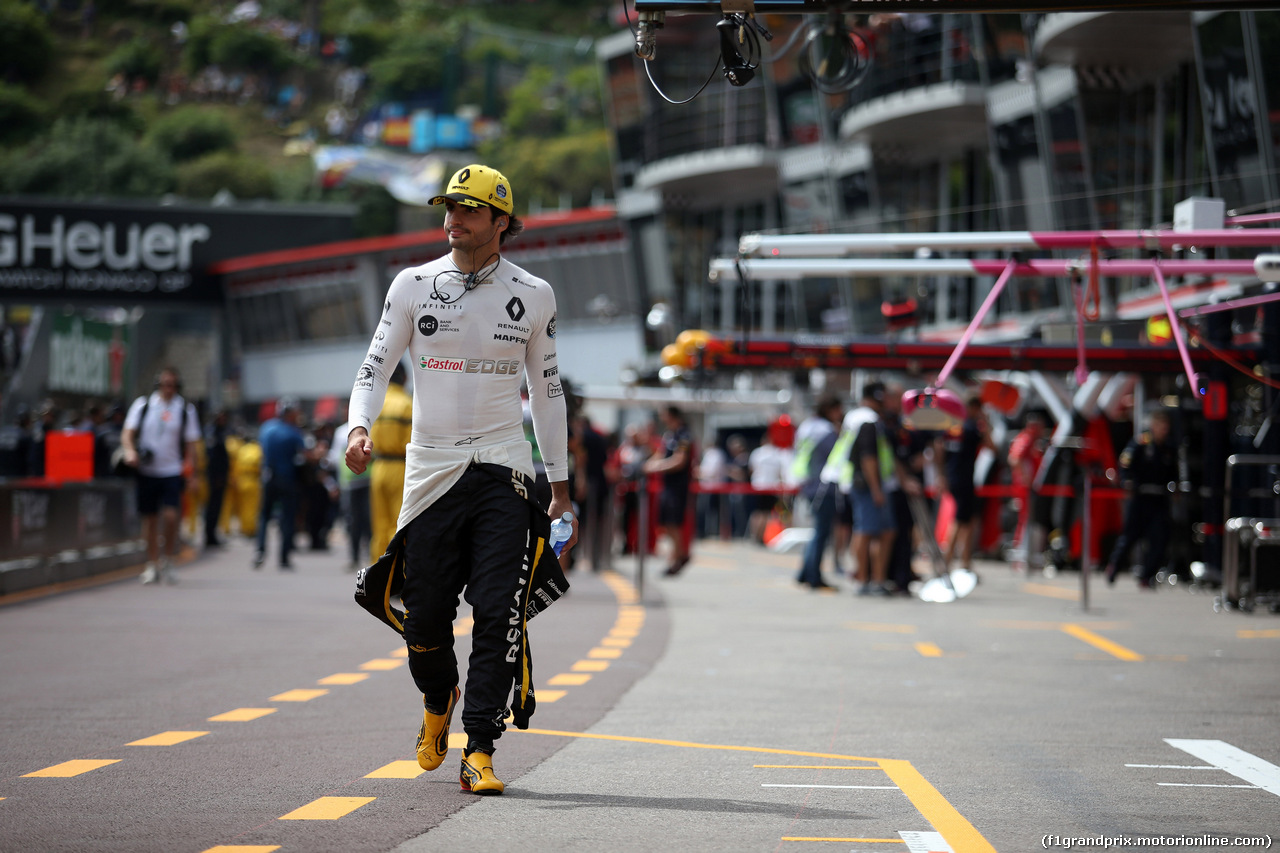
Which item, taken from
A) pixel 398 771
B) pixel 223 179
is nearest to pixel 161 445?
pixel 398 771

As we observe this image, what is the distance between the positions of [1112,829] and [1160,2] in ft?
10.9

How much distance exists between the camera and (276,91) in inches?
6875

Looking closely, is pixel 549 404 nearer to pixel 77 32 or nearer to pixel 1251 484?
pixel 1251 484

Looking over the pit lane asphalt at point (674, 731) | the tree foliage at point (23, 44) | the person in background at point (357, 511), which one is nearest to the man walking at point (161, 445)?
the pit lane asphalt at point (674, 731)

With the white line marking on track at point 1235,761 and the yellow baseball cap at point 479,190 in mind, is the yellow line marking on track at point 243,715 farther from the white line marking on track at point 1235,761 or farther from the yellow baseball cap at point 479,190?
the white line marking on track at point 1235,761

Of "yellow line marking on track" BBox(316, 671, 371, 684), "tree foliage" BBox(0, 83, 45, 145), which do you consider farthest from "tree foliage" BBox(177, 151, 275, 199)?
"yellow line marking on track" BBox(316, 671, 371, 684)

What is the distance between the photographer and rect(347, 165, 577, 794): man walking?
234 inches

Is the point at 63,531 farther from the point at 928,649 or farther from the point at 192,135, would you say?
the point at 192,135

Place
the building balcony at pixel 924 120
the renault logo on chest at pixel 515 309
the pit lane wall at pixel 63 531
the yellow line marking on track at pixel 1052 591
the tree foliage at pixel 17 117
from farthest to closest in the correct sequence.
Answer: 1. the tree foliage at pixel 17 117
2. the building balcony at pixel 924 120
3. the yellow line marking on track at pixel 1052 591
4. the pit lane wall at pixel 63 531
5. the renault logo on chest at pixel 515 309

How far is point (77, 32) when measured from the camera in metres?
179

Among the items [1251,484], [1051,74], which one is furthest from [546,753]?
[1051,74]

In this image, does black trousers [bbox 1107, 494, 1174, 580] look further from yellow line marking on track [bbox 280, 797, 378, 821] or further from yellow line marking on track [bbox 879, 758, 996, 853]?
yellow line marking on track [bbox 280, 797, 378, 821]

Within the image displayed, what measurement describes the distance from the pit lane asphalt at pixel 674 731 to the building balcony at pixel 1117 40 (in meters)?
10.7

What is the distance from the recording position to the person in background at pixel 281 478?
65.6 feet
